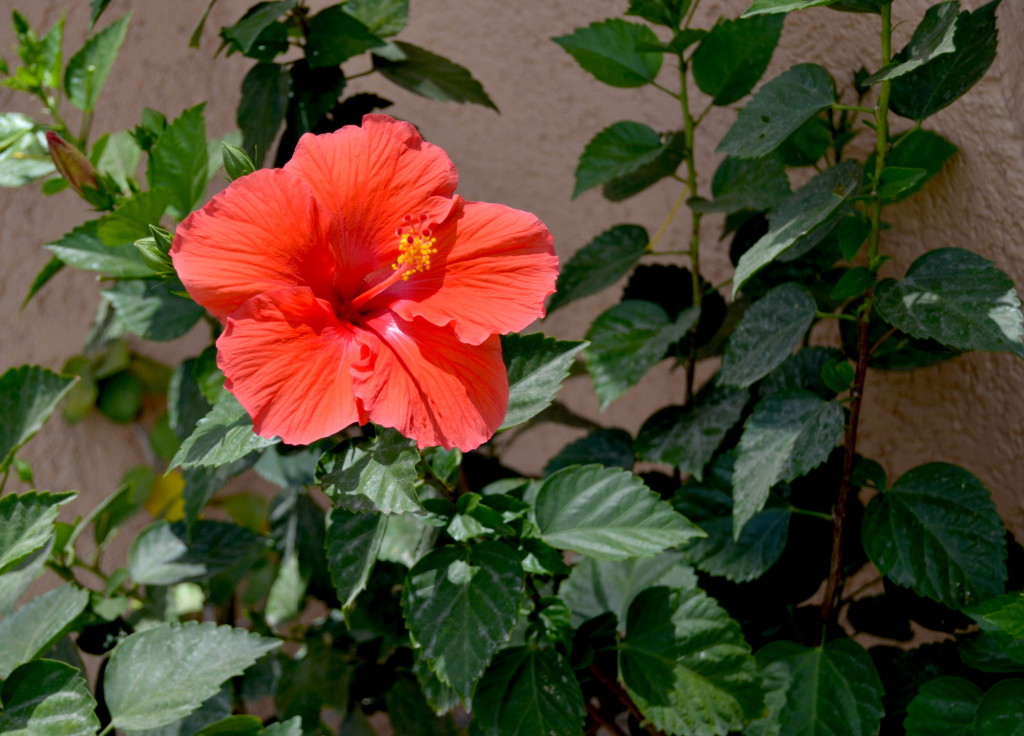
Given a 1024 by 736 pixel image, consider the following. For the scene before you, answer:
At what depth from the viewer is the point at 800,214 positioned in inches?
29.5

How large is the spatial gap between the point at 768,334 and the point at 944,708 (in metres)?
0.38

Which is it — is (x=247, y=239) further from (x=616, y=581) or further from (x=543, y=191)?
(x=543, y=191)

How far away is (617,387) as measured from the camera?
0.96 m

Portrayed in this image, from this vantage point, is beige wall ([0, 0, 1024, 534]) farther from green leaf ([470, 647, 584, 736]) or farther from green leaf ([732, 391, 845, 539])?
green leaf ([470, 647, 584, 736])

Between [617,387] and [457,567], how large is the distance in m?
0.32

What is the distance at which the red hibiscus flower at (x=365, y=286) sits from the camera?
58 cm

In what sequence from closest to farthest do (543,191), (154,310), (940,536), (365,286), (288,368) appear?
(288,368), (365,286), (940,536), (154,310), (543,191)

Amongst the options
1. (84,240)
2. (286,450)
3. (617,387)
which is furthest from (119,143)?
(617,387)

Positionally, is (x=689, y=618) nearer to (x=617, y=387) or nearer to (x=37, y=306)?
(x=617, y=387)

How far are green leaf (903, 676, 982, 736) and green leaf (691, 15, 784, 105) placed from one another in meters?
0.63

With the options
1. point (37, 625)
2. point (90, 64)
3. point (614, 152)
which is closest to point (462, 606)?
point (37, 625)

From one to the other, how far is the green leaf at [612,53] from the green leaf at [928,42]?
1.03 ft

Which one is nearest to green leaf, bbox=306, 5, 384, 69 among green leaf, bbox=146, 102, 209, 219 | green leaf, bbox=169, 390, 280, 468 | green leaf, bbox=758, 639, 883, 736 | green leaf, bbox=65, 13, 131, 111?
green leaf, bbox=146, 102, 209, 219

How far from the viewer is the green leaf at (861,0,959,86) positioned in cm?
64
